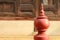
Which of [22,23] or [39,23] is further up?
[39,23]

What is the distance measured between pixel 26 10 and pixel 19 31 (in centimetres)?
26

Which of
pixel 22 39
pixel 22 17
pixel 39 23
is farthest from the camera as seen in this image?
pixel 22 17

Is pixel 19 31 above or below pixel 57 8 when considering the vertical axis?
below

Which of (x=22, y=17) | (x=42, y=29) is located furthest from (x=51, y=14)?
(x=42, y=29)

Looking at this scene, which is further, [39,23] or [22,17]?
[22,17]

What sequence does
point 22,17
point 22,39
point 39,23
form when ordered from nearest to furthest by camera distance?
point 39,23, point 22,39, point 22,17

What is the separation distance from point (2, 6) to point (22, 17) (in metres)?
0.27

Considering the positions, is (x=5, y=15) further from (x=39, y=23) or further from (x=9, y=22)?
(x=39, y=23)

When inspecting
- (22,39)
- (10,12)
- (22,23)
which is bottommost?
(22,39)

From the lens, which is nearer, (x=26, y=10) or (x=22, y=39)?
(x=22, y=39)

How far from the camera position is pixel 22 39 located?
1734mm

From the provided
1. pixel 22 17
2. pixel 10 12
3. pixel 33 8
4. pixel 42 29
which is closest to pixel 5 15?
pixel 10 12

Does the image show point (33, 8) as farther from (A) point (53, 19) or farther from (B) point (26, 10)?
(A) point (53, 19)

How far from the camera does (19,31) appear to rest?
72.1 inches
